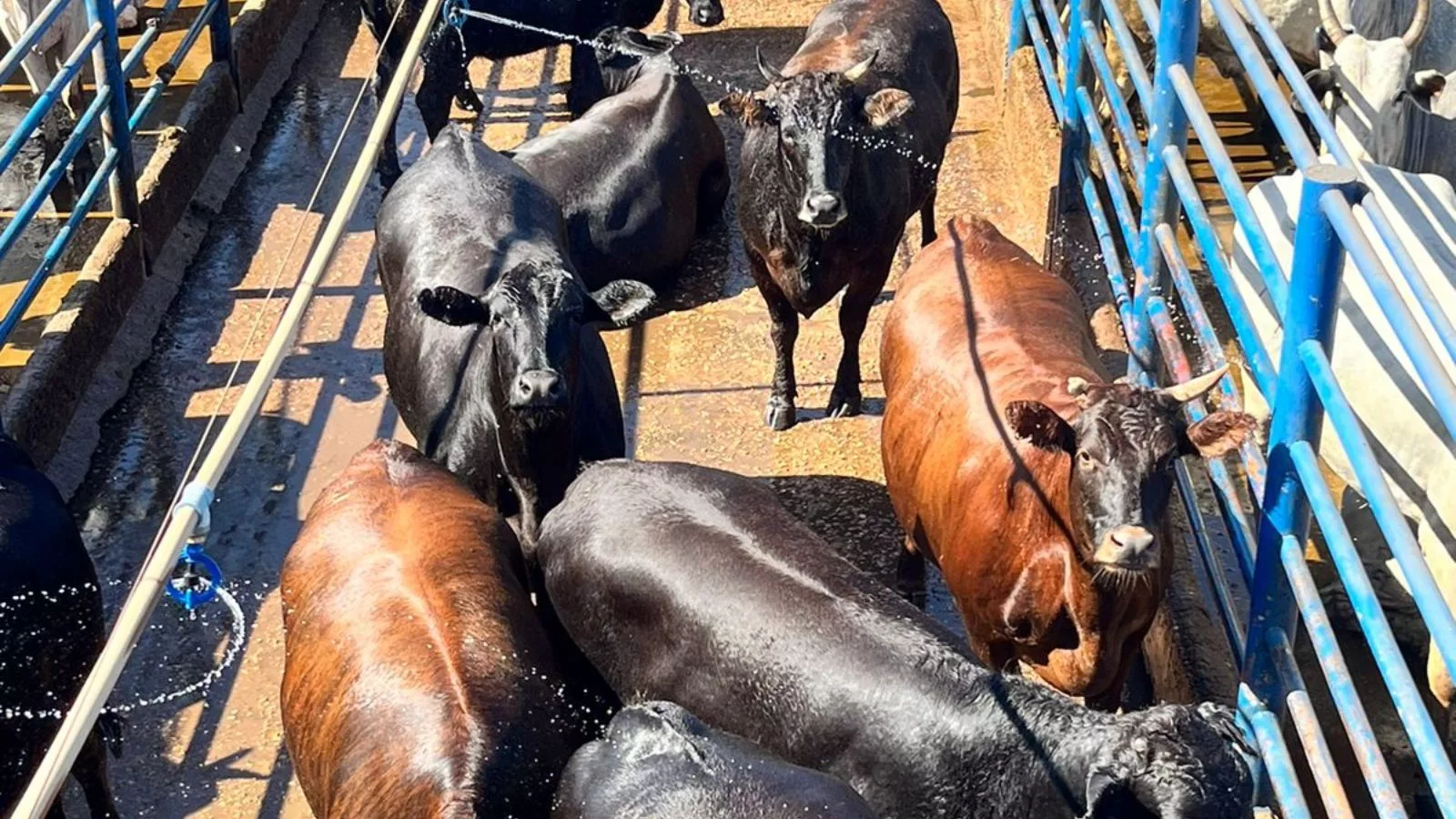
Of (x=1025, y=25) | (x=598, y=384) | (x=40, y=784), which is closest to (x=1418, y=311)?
(x=598, y=384)

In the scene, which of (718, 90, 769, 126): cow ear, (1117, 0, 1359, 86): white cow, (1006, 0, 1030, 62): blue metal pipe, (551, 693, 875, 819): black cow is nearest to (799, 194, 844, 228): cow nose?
(718, 90, 769, 126): cow ear

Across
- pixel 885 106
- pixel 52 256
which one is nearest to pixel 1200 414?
pixel 885 106

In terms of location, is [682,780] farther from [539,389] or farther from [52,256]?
[52,256]

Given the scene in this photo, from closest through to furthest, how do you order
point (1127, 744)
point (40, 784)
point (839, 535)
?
point (40, 784)
point (1127, 744)
point (839, 535)

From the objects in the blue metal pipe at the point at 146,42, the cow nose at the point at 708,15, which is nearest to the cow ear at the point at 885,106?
the blue metal pipe at the point at 146,42

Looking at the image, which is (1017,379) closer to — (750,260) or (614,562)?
(614,562)

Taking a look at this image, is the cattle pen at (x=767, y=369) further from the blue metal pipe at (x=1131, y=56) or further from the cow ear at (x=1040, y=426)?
the cow ear at (x=1040, y=426)

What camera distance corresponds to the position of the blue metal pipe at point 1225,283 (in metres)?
5.25

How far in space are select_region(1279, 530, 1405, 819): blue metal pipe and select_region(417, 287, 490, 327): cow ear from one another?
2693 millimetres

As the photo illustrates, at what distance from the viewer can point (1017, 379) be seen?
6.10m

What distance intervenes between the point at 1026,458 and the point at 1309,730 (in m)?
1.28

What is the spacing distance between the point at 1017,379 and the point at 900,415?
0.59 meters

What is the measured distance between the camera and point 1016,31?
397 inches

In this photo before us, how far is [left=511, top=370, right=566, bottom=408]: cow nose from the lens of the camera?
19.6 feet
